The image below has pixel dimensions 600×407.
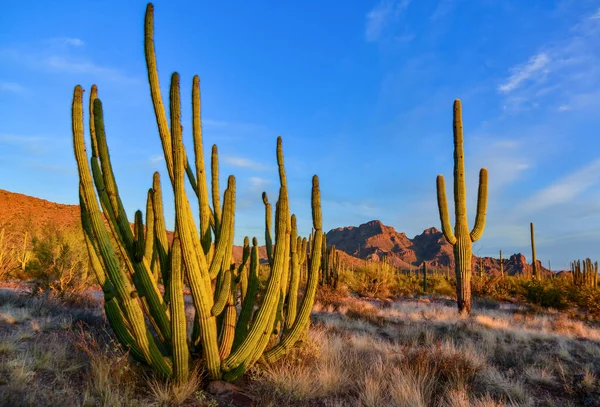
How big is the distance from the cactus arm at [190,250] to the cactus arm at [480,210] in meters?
11.8

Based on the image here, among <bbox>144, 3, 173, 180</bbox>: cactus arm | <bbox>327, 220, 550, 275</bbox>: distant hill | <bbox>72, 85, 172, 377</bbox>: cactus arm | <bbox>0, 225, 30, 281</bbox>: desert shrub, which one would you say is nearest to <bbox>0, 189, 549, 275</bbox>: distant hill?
<bbox>327, 220, 550, 275</bbox>: distant hill

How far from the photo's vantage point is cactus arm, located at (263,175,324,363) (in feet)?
19.9

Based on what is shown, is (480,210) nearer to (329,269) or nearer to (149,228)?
(329,269)

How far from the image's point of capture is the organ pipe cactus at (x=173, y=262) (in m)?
4.81

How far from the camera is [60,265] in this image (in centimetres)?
1422

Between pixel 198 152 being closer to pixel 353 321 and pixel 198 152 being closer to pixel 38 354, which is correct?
pixel 38 354

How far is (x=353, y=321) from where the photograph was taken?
11523mm

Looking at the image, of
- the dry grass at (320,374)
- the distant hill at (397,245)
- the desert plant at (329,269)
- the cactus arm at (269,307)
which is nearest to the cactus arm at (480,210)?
the desert plant at (329,269)

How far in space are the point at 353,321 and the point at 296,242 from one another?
5.79 m

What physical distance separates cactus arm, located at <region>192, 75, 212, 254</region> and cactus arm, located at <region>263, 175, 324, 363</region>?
156 centimetres

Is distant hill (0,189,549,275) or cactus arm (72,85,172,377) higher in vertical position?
distant hill (0,189,549,275)

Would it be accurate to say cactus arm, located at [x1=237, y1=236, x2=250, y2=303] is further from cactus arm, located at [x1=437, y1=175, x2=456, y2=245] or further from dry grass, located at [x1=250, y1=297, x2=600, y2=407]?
cactus arm, located at [x1=437, y1=175, x2=456, y2=245]

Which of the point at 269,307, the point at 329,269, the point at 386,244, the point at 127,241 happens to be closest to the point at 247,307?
the point at 269,307

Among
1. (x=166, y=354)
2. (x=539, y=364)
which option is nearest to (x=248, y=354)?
(x=166, y=354)
